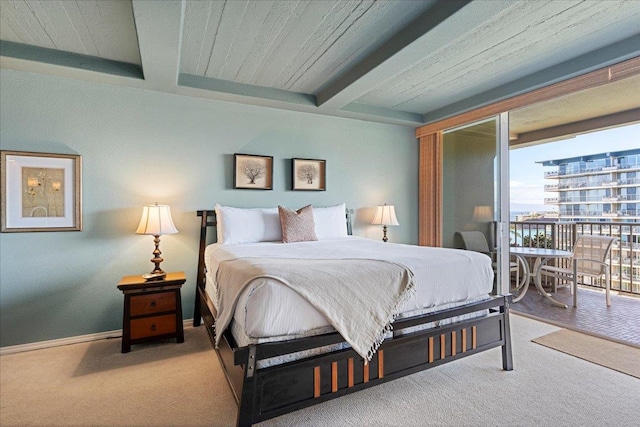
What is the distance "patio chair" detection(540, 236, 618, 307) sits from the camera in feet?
12.7

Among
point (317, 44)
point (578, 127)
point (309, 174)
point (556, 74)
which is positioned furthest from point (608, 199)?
point (317, 44)

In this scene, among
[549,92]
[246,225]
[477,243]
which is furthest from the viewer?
[477,243]

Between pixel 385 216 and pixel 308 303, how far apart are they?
2810mm

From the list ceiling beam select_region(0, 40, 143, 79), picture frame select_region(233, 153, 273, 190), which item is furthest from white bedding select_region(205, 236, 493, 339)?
ceiling beam select_region(0, 40, 143, 79)

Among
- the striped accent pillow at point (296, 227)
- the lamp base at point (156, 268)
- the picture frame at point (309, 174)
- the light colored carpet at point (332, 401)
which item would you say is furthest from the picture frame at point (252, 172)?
the light colored carpet at point (332, 401)

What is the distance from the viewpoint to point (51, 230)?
286 centimetres

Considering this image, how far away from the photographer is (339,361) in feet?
5.60

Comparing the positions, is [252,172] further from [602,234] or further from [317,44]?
[602,234]

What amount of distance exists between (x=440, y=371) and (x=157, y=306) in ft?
7.86

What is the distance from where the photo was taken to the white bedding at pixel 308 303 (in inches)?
59.9

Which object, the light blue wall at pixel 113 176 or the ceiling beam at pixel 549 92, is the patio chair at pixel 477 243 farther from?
the light blue wall at pixel 113 176

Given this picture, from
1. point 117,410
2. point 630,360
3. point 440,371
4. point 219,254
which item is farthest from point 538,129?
point 117,410

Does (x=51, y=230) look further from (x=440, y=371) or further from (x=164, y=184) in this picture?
(x=440, y=371)

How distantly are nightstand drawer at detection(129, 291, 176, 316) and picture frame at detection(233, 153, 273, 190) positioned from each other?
4.48 feet
